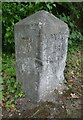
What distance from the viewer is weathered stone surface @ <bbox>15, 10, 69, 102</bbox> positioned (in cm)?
345

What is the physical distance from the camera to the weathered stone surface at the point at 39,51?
11.3ft

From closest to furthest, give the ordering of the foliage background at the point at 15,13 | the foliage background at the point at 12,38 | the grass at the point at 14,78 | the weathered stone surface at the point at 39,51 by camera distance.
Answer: the weathered stone surface at the point at 39,51, the grass at the point at 14,78, the foliage background at the point at 12,38, the foliage background at the point at 15,13

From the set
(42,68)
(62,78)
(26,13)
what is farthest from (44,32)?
(26,13)

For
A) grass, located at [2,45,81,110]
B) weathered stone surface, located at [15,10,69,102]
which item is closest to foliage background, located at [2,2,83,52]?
grass, located at [2,45,81,110]

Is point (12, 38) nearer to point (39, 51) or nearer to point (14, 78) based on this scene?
point (14, 78)

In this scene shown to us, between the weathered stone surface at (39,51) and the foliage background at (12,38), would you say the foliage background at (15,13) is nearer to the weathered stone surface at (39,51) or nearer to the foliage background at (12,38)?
the foliage background at (12,38)

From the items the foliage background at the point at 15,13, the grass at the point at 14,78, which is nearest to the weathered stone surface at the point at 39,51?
the grass at the point at 14,78

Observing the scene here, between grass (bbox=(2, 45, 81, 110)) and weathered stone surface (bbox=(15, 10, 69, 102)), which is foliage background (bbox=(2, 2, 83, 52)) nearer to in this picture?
grass (bbox=(2, 45, 81, 110))

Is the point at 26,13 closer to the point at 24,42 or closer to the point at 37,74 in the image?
the point at 24,42

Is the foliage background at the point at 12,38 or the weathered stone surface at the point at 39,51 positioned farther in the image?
the foliage background at the point at 12,38

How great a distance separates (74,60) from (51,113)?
193 cm

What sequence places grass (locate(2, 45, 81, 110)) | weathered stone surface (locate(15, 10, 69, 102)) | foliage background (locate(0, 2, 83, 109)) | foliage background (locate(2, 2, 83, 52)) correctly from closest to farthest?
1. weathered stone surface (locate(15, 10, 69, 102))
2. grass (locate(2, 45, 81, 110))
3. foliage background (locate(0, 2, 83, 109))
4. foliage background (locate(2, 2, 83, 52))

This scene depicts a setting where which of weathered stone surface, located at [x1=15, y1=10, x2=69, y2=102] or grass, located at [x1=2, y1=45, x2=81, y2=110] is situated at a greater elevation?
weathered stone surface, located at [x1=15, y1=10, x2=69, y2=102]

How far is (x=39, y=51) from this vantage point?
346cm
